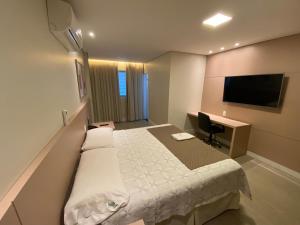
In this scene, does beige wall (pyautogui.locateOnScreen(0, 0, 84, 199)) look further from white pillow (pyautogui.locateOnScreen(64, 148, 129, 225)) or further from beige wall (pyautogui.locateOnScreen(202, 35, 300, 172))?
beige wall (pyautogui.locateOnScreen(202, 35, 300, 172))

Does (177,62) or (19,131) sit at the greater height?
(177,62)

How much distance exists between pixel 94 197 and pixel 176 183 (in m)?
0.71

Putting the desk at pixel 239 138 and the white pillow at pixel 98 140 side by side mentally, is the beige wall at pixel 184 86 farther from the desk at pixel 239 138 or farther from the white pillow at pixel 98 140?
the white pillow at pixel 98 140

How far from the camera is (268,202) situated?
1.73 m

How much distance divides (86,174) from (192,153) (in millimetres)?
1263

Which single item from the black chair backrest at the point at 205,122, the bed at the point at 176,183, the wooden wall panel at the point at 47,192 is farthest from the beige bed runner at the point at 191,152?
the wooden wall panel at the point at 47,192

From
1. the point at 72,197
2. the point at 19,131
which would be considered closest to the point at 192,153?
the point at 72,197

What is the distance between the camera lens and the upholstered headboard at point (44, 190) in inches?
20.8

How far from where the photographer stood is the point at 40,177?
0.69 metres

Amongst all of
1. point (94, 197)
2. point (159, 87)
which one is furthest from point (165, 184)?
point (159, 87)

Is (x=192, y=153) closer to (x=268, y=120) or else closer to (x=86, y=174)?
(x=86, y=174)

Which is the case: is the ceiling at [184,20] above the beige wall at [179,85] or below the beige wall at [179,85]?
above

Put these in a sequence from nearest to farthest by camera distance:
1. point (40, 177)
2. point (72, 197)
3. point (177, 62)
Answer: point (40, 177) → point (72, 197) → point (177, 62)

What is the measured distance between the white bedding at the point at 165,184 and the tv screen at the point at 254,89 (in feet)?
5.70
